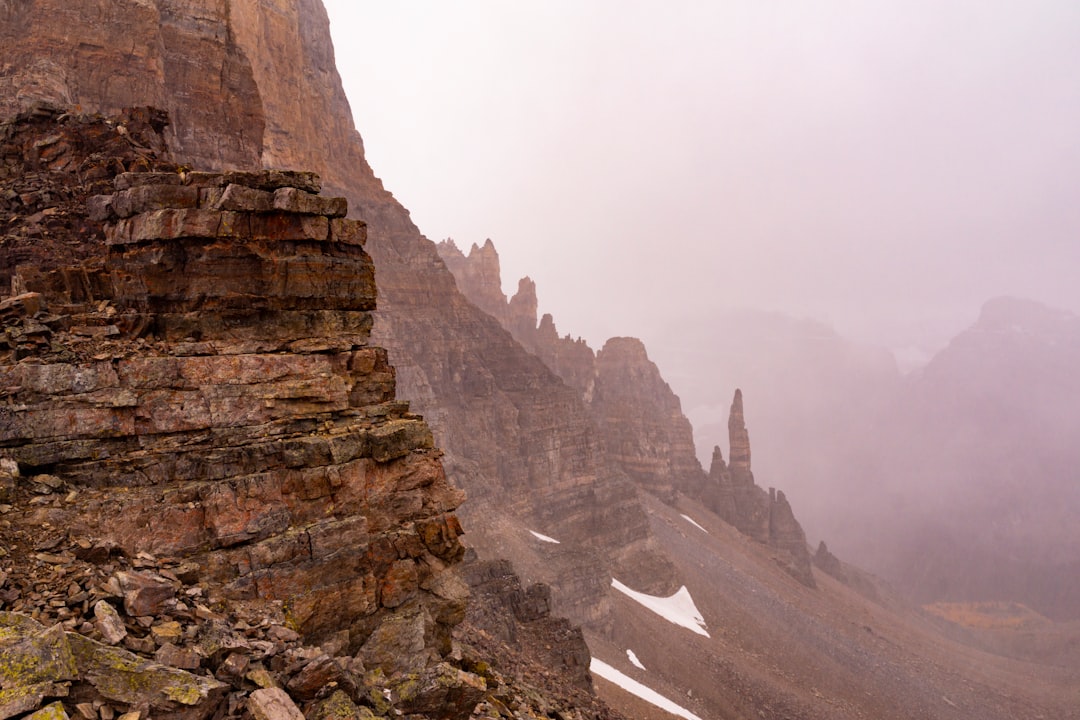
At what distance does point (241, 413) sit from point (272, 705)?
640 cm

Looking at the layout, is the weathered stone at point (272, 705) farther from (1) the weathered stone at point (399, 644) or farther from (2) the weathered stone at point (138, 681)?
(1) the weathered stone at point (399, 644)

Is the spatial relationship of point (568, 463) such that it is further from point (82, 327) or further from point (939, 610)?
point (939, 610)

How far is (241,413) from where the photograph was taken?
1248 cm

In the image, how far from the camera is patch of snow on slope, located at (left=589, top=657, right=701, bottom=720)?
42.6 m

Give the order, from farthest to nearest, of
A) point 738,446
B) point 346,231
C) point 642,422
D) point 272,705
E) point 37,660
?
point 738,446 < point 642,422 < point 346,231 < point 272,705 < point 37,660

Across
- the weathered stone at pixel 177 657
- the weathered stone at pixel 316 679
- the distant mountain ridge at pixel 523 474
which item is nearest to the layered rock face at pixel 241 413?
the weathered stone at pixel 177 657

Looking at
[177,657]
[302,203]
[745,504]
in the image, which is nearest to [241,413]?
[302,203]

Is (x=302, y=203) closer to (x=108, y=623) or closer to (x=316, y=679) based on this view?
(x=108, y=623)

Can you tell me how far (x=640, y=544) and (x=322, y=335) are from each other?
66756 millimetres

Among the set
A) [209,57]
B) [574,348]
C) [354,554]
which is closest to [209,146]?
[209,57]

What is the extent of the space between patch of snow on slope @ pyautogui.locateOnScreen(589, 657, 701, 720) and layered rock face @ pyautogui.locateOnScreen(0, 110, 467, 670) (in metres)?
34.5

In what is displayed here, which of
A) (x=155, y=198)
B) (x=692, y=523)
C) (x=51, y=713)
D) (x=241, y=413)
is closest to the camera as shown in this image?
(x=51, y=713)

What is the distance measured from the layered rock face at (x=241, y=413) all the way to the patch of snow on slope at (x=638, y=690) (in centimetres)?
3454

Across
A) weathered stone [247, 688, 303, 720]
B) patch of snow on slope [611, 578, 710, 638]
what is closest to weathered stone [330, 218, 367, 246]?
weathered stone [247, 688, 303, 720]
